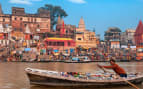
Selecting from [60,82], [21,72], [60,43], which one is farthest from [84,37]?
[60,82]

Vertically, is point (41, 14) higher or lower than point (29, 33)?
higher

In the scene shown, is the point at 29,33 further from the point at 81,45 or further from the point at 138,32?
the point at 138,32

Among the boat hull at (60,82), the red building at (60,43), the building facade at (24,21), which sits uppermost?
the building facade at (24,21)

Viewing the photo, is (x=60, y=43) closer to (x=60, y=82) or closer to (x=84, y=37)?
(x=84, y=37)

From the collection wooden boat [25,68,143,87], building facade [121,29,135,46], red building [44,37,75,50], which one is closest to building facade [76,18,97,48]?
red building [44,37,75,50]

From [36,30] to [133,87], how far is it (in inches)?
1999

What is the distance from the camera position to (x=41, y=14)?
65000 millimetres

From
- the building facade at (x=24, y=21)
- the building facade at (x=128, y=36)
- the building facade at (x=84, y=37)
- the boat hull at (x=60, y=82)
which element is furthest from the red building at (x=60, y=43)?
the boat hull at (x=60, y=82)

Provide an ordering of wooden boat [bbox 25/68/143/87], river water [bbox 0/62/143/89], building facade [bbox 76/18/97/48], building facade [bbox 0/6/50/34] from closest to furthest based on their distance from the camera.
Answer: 1. wooden boat [bbox 25/68/143/87]
2. river water [bbox 0/62/143/89]
3. building facade [bbox 0/6/50/34]
4. building facade [bbox 76/18/97/48]

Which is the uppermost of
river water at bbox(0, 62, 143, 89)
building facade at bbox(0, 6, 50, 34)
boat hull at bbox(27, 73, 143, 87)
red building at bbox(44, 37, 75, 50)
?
building facade at bbox(0, 6, 50, 34)

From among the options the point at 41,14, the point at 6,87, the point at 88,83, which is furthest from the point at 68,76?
the point at 41,14

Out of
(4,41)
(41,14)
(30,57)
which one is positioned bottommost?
(30,57)

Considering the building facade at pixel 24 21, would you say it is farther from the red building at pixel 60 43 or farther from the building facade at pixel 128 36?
the building facade at pixel 128 36

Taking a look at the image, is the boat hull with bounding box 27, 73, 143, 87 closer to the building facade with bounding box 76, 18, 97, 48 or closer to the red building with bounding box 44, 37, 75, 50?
the red building with bounding box 44, 37, 75, 50
